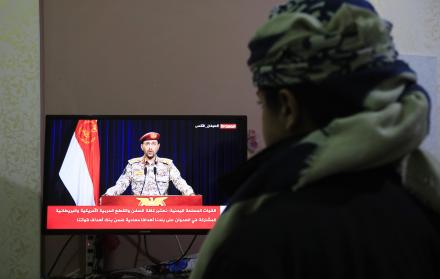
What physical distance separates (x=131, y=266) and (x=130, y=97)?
0.66 meters

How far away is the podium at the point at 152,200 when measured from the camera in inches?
66.0

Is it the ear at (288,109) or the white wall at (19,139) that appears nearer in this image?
the ear at (288,109)

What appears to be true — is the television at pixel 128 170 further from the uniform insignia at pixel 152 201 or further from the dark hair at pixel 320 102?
the dark hair at pixel 320 102

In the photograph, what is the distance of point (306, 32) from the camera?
1.97ft

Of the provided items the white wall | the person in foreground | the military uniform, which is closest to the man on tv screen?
the military uniform

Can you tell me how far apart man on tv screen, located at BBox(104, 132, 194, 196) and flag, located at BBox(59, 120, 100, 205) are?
0.21ft

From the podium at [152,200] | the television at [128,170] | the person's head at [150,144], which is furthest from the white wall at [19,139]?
the person's head at [150,144]

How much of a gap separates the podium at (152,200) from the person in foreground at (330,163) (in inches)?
42.2

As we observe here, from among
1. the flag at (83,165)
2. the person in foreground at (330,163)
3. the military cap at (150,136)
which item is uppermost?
the military cap at (150,136)

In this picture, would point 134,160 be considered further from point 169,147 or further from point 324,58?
point 324,58

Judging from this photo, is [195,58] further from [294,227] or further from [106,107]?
[294,227]

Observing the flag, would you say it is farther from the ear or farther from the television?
the ear

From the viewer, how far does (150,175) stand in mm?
1685

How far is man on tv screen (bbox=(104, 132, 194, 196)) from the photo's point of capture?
5.51 ft
